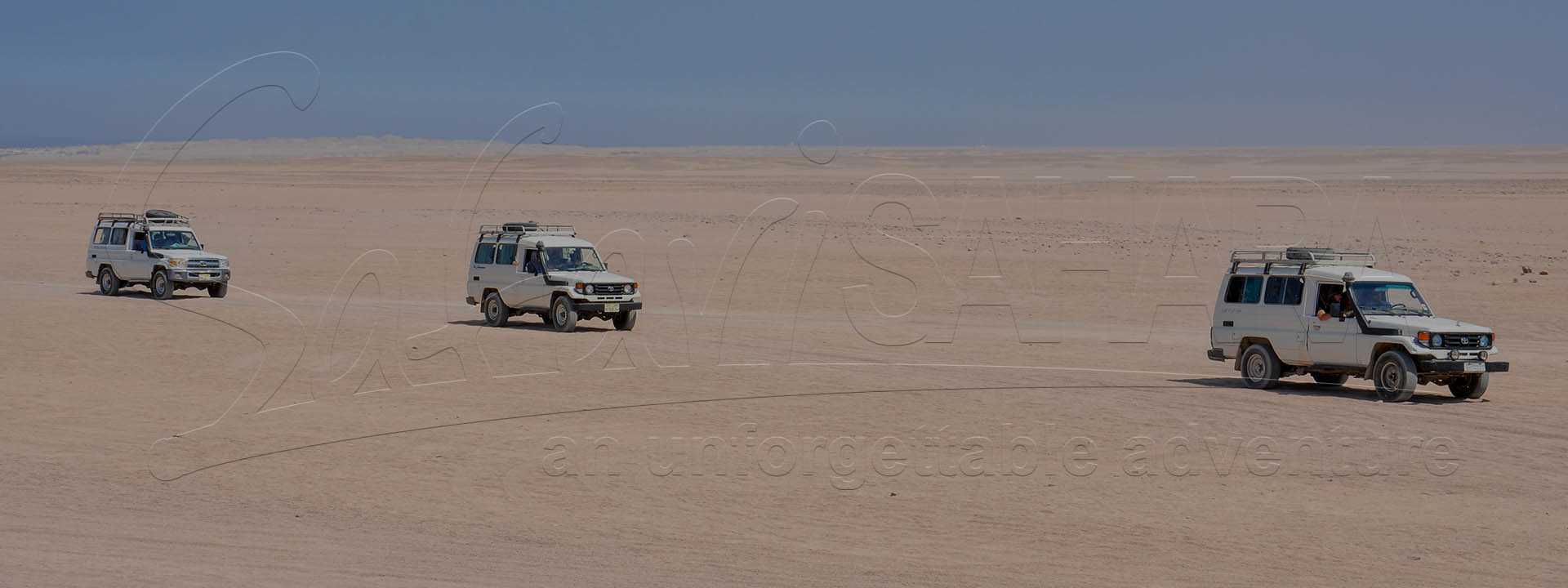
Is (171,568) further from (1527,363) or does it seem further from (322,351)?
(1527,363)

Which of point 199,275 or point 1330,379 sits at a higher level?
point 1330,379

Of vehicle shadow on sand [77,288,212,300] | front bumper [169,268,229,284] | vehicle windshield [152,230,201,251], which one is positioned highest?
vehicle windshield [152,230,201,251]

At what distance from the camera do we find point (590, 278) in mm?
28641

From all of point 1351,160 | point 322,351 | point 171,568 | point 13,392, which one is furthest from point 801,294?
point 1351,160

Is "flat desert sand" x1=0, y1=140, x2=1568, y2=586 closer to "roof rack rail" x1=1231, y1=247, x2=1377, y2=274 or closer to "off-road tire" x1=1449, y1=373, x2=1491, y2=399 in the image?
"off-road tire" x1=1449, y1=373, x2=1491, y2=399

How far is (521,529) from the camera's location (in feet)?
41.0

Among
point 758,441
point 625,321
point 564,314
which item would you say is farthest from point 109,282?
point 758,441

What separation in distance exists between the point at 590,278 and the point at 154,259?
12.4 metres

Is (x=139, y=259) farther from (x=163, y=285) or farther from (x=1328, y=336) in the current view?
(x=1328, y=336)

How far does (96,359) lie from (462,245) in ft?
100

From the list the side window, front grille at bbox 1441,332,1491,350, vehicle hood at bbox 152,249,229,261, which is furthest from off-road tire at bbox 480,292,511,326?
front grille at bbox 1441,332,1491,350

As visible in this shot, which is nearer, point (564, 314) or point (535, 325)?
point (564, 314)

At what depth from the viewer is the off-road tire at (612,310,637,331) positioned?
29016 millimetres

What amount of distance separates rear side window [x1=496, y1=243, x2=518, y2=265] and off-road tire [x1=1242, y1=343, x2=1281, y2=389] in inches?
552
